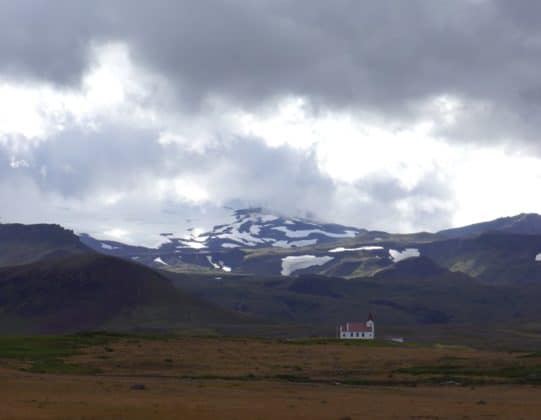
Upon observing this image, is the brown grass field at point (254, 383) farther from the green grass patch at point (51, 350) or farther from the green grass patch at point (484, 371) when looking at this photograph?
the green grass patch at point (51, 350)

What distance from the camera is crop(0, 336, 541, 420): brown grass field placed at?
170ft

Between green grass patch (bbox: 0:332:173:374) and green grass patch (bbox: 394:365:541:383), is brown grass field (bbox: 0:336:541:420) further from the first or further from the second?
green grass patch (bbox: 0:332:173:374)

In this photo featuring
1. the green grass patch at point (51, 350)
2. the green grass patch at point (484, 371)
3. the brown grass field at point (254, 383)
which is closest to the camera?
the brown grass field at point (254, 383)

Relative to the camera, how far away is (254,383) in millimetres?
74500

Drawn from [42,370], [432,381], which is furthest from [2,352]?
[432,381]

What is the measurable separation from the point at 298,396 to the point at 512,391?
1770 centimetres

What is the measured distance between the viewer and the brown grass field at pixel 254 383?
51.8 m

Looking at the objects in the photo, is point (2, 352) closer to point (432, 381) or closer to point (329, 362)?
point (329, 362)

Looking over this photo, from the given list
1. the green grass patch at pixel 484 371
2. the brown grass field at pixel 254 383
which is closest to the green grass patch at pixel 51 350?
the brown grass field at pixel 254 383

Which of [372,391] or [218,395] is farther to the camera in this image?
[372,391]

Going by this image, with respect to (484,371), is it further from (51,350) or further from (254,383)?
(51,350)

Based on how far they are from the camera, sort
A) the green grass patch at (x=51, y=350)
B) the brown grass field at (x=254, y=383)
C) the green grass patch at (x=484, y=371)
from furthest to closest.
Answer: the green grass patch at (x=51, y=350)
the green grass patch at (x=484, y=371)
the brown grass field at (x=254, y=383)

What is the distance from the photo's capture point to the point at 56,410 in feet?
163

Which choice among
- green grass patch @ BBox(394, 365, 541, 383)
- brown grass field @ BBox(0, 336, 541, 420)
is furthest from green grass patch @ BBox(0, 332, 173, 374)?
green grass patch @ BBox(394, 365, 541, 383)
